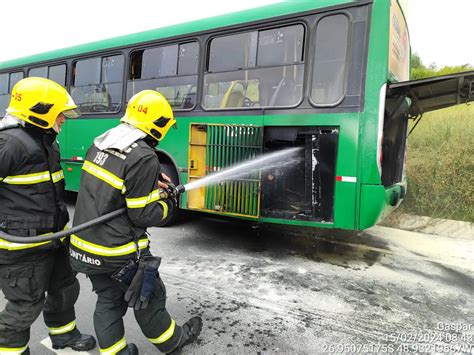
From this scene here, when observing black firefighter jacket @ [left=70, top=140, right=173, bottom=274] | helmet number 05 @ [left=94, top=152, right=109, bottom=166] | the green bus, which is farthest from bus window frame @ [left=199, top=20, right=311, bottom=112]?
helmet number 05 @ [left=94, top=152, right=109, bottom=166]

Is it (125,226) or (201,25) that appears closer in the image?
(125,226)

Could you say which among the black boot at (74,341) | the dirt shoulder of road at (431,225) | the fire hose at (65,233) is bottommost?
the black boot at (74,341)

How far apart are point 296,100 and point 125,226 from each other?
8.65ft

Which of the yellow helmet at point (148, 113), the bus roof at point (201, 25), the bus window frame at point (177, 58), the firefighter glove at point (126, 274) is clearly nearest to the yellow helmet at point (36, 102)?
the yellow helmet at point (148, 113)

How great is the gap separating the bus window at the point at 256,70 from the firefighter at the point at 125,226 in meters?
2.20

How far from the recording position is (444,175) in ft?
20.6

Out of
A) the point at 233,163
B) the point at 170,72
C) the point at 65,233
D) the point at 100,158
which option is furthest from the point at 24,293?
the point at 170,72

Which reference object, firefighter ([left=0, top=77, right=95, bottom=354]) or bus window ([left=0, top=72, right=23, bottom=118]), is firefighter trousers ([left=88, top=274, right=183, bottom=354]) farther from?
bus window ([left=0, top=72, right=23, bottom=118])

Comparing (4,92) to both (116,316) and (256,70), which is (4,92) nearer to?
(256,70)

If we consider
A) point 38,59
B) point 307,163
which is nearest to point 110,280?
point 307,163

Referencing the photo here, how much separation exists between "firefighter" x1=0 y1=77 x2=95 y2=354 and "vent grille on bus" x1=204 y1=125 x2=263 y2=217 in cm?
229

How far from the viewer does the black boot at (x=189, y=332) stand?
7.51 ft

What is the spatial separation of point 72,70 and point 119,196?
528cm

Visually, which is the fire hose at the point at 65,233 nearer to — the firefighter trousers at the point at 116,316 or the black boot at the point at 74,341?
the firefighter trousers at the point at 116,316
